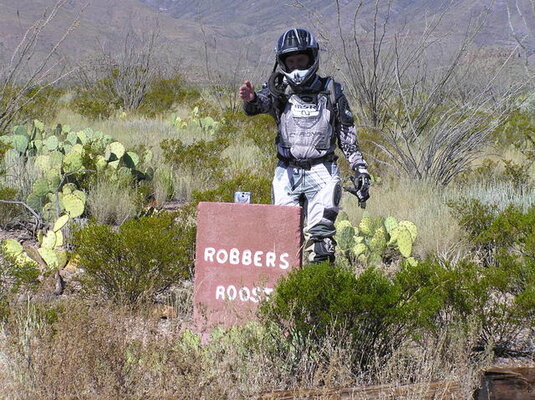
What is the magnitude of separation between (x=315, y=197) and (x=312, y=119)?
48cm

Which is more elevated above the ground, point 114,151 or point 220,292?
point 114,151

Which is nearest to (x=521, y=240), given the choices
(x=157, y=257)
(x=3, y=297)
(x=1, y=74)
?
(x=157, y=257)

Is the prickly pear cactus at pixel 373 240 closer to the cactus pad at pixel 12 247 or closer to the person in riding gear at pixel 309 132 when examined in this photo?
the person in riding gear at pixel 309 132

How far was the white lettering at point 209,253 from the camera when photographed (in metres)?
4.16

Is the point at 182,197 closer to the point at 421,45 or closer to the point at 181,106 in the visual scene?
the point at 421,45

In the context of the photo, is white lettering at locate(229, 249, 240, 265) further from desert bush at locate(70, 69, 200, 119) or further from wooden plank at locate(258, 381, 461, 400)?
desert bush at locate(70, 69, 200, 119)

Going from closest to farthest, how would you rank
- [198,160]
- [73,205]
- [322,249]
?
[322,249] → [73,205] → [198,160]

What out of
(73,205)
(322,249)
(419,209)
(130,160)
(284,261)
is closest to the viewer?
(284,261)

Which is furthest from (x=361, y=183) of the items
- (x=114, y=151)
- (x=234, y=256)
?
(x=114, y=151)

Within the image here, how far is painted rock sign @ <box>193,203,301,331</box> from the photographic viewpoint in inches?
159

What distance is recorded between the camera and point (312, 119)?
14.8ft

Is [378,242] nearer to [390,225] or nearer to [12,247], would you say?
[390,225]

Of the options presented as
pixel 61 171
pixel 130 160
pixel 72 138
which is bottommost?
pixel 61 171

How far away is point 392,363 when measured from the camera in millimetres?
3402
